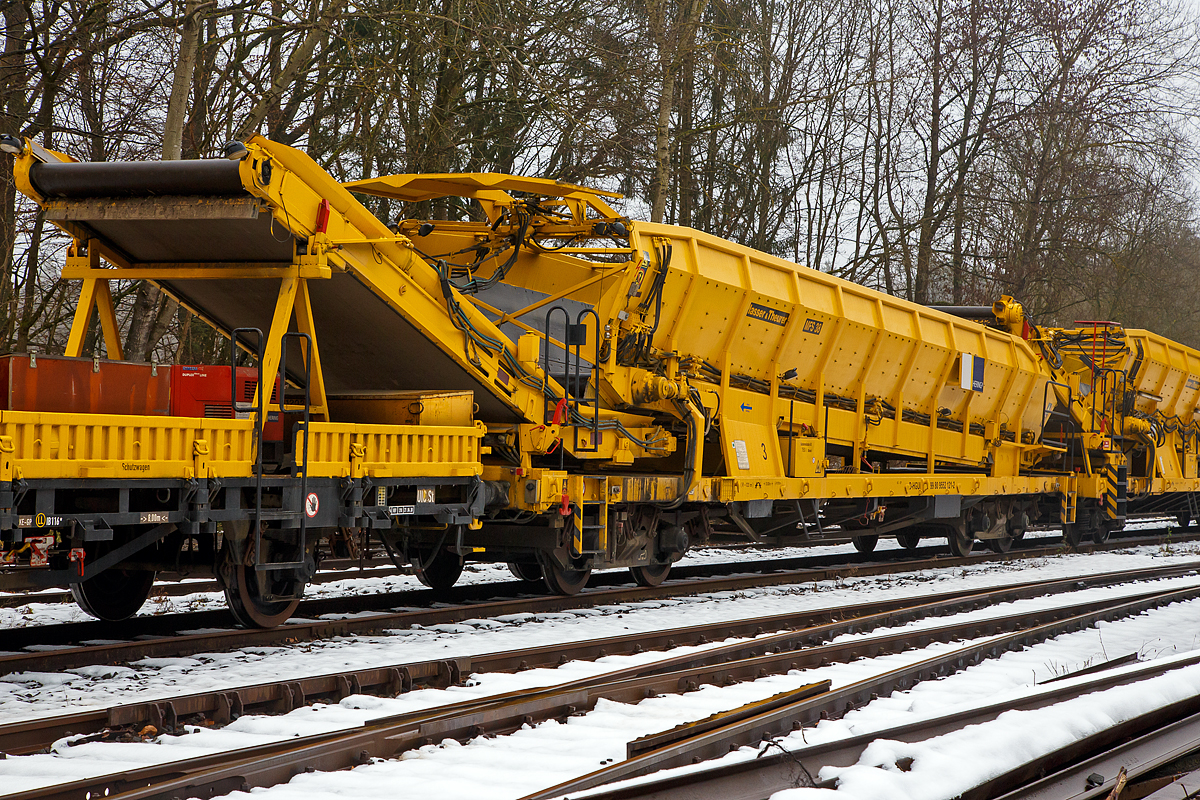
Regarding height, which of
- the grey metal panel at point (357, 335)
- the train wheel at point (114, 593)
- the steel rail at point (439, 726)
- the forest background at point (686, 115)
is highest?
the forest background at point (686, 115)

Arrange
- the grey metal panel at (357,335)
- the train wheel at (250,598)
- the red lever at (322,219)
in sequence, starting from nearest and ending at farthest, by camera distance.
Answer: the red lever at (322,219), the train wheel at (250,598), the grey metal panel at (357,335)

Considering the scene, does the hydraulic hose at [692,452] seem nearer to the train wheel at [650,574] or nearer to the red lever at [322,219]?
the train wheel at [650,574]

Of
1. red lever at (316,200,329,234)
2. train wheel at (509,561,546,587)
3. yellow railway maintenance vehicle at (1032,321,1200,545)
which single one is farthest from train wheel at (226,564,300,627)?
yellow railway maintenance vehicle at (1032,321,1200,545)

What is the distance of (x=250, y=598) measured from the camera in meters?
7.76

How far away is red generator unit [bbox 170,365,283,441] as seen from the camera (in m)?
7.07

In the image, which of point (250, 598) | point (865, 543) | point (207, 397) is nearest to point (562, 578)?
point (250, 598)

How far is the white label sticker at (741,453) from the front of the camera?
1090 centimetres

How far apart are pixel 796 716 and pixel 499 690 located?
1796 mm

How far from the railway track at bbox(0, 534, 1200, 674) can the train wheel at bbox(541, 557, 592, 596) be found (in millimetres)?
141

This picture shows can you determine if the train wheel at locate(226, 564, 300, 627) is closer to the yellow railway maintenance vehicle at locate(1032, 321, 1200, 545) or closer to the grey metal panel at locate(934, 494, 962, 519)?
the grey metal panel at locate(934, 494, 962, 519)

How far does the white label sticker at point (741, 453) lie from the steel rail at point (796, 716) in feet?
10.9

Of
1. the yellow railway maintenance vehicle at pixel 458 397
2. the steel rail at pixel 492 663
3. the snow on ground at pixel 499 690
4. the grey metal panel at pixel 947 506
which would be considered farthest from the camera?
the grey metal panel at pixel 947 506

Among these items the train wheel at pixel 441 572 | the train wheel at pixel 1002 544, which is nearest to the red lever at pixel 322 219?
the train wheel at pixel 441 572

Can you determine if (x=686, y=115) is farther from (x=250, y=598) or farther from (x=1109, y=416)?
(x=250, y=598)
